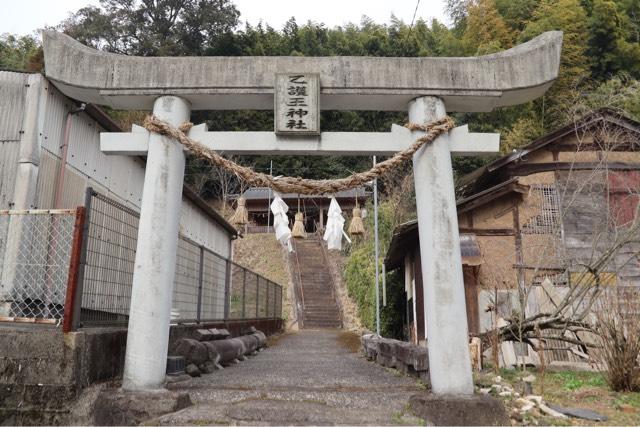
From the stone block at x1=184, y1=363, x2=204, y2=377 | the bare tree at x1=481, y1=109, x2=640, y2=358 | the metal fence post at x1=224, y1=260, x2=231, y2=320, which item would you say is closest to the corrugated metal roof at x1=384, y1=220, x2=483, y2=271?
the bare tree at x1=481, y1=109, x2=640, y2=358

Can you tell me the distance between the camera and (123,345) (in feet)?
19.9

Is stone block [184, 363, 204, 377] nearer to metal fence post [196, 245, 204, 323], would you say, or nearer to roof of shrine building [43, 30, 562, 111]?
metal fence post [196, 245, 204, 323]

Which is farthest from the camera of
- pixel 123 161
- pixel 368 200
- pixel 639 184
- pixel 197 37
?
pixel 197 37

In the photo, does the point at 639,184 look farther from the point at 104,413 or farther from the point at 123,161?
the point at 104,413

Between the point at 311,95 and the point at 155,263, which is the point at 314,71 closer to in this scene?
the point at 311,95

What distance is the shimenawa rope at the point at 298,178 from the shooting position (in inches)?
222

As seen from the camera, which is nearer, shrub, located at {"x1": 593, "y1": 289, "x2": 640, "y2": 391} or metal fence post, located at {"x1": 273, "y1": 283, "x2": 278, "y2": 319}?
shrub, located at {"x1": 593, "y1": 289, "x2": 640, "y2": 391}

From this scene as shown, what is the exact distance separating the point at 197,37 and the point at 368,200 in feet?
69.9

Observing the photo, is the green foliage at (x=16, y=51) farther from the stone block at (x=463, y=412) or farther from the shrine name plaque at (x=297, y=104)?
the stone block at (x=463, y=412)

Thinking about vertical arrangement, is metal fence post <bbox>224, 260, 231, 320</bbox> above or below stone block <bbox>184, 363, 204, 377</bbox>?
above

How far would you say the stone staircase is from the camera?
1031 inches

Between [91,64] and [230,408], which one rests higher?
[91,64]

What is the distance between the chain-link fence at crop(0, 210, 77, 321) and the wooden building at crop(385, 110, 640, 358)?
7557 mm

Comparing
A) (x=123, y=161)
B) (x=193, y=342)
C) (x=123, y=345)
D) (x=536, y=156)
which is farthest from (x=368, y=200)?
(x=123, y=345)
